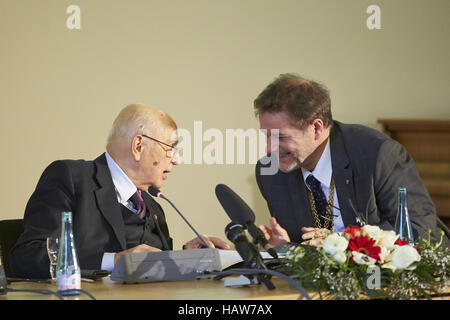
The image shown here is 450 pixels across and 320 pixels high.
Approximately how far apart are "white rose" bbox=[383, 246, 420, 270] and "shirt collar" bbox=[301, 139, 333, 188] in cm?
131

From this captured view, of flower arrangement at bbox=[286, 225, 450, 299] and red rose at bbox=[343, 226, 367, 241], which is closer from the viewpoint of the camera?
flower arrangement at bbox=[286, 225, 450, 299]

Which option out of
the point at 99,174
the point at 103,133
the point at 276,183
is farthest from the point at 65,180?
the point at 103,133

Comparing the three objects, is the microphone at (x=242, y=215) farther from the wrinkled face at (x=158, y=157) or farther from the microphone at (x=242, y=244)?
the wrinkled face at (x=158, y=157)

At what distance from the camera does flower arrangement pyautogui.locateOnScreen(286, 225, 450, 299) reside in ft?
5.68

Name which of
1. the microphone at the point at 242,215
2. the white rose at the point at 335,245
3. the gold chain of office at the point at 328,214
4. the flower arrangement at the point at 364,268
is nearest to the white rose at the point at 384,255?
the flower arrangement at the point at 364,268

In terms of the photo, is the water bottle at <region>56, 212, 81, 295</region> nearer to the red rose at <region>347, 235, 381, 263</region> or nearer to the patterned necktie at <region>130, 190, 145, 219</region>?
the red rose at <region>347, 235, 381, 263</region>

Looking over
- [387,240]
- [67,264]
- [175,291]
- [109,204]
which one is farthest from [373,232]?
[109,204]

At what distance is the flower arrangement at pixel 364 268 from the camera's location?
1.73 m

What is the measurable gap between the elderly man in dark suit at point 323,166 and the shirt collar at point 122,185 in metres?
0.67

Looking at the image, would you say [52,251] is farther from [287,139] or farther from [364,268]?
[287,139]

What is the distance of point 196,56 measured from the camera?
5.21 metres

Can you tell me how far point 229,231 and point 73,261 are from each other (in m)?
0.43

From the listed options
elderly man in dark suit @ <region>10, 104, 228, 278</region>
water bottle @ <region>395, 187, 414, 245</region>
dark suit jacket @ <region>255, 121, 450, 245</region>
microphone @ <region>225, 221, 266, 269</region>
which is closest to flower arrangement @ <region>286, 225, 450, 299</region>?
microphone @ <region>225, 221, 266, 269</region>

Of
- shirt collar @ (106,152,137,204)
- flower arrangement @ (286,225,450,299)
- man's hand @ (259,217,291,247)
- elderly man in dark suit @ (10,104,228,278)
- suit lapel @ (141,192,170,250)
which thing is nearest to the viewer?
flower arrangement @ (286,225,450,299)
